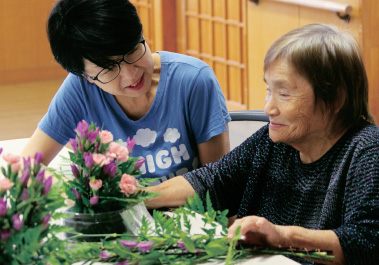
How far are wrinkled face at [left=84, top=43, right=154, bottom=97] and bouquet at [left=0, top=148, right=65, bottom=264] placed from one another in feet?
2.68

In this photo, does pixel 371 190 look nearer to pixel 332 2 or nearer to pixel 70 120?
→ pixel 70 120

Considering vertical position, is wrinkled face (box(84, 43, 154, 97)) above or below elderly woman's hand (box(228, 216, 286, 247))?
above

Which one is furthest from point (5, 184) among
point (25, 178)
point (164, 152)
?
point (164, 152)

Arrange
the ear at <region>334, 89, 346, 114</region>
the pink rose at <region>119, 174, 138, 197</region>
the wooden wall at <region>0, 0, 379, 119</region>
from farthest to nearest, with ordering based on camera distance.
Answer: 1. the wooden wall at <region>0, 0, 379, 119</region>
2. the ear at <region>334, 89, 346, 114</region>
3. the pink rose at <region>119, 174, 138, 197</region>

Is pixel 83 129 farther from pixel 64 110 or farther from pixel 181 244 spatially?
pixel 64 110

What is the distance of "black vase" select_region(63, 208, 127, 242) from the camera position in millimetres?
1619

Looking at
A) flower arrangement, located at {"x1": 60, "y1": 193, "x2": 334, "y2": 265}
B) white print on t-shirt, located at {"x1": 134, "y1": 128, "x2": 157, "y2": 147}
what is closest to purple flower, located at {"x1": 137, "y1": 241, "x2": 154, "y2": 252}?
flower arrangement, located at {"x1": 60, "y1": 193, "x2": 334, "y2": 265}

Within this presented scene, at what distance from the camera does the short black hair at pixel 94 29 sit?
196 cm

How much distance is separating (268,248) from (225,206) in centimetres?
51

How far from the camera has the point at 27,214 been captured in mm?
1245

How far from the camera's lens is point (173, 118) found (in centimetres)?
227

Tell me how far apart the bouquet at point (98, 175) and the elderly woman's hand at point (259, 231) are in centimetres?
28

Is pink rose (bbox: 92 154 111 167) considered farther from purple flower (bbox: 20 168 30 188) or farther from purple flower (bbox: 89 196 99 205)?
purple flower (bbox: 20 168 30 188)

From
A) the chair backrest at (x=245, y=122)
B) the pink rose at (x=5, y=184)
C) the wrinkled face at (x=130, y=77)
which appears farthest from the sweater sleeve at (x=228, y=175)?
the pink rose at (x=5, y=184)
